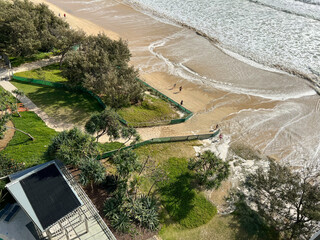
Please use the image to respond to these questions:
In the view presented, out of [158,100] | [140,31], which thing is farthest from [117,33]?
[158,100]

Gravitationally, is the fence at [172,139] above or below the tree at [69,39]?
below

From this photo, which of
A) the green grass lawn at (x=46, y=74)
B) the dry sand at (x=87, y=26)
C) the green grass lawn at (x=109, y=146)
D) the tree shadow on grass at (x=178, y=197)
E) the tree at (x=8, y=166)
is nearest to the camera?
the tree at (x=8, y=166)

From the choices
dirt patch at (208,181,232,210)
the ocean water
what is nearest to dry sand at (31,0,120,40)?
the ocean water

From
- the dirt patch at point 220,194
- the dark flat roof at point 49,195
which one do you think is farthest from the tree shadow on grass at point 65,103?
the dirt patch at point 220,194

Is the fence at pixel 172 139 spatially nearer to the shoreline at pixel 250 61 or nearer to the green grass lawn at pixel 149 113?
the green grass lawn at pixel 149 113

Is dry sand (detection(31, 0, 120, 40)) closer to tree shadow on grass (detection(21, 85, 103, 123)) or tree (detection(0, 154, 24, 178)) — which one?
tree shadow on grass (detection(21, 85, 103, 123))

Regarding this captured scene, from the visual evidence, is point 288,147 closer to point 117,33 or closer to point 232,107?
point 232,107
